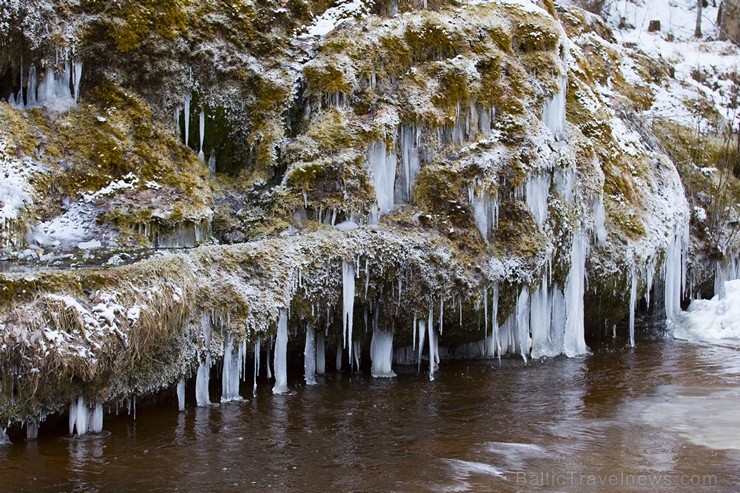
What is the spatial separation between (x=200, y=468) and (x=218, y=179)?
7043 millimetres

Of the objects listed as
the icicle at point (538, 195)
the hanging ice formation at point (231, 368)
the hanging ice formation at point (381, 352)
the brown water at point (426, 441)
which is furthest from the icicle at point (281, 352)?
the icicle at point (538, 195)

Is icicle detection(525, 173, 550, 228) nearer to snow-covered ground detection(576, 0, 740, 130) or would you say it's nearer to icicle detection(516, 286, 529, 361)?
icicle detection(516, 286, 529, 361)

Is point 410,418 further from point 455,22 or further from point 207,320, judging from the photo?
point 455,22

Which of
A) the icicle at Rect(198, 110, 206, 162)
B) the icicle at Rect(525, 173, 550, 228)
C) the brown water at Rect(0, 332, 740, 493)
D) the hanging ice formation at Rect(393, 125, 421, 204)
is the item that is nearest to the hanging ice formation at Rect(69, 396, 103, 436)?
the brown water at Rect(0, 332, 740, 493)

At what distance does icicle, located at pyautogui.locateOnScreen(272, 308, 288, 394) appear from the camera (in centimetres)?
1188

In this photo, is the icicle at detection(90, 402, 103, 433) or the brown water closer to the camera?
the brown water

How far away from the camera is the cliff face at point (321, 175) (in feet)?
39.2

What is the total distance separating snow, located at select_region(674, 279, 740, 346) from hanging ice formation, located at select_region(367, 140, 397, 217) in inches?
315

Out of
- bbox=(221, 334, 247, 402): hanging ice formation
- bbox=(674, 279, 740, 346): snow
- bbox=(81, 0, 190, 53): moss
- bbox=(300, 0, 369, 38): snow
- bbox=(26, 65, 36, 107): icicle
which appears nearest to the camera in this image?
bbox=(221, 334, 247, 402): hanging ice formation

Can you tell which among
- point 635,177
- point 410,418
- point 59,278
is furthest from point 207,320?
point 635,177

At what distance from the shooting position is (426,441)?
9531mm

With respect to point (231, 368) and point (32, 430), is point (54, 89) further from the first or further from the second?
point (32, 430)

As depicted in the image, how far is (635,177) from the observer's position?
17797mm

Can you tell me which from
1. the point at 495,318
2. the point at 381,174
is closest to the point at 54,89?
the point at 381,174
